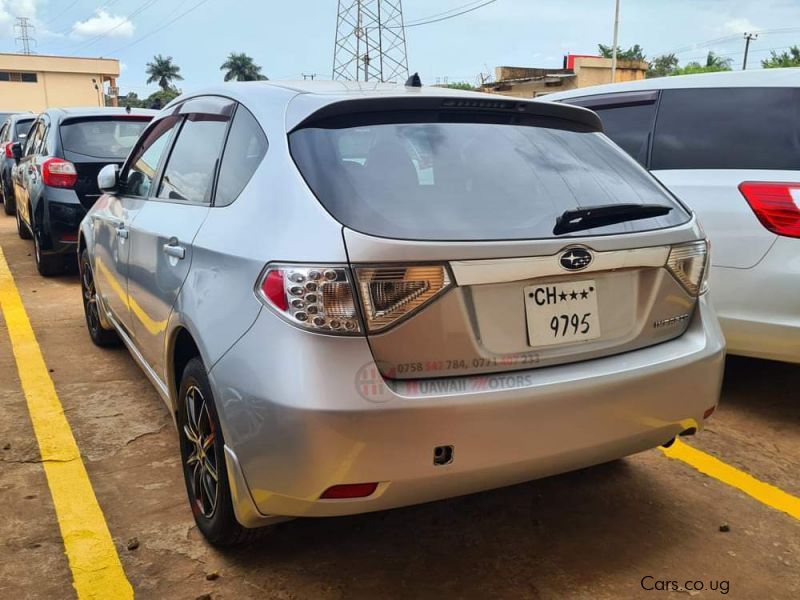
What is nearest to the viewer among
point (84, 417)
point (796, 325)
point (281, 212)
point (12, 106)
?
point (281, 212)

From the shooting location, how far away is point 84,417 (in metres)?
3.91

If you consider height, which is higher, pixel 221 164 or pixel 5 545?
pixel 221 164

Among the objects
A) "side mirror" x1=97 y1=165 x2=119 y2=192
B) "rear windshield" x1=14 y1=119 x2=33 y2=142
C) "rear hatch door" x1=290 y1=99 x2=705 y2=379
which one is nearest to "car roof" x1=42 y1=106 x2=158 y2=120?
"side mirror" x1=97 y1=165 x2=119 y2=192

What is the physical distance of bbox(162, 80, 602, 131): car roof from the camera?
94.7 inches

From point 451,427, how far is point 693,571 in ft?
3.79

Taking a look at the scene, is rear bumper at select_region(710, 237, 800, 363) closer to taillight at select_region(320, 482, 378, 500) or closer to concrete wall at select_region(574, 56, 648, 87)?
taillight at select_region(320, 482, 378, 500)

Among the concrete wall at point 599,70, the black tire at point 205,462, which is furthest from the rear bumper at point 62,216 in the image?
the concrete wall at point 599,70

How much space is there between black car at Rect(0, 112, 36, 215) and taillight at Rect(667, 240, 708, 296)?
1241 cm

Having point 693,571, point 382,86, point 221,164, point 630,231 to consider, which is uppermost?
point 382,86

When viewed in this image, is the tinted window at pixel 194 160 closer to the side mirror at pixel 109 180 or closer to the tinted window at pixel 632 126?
the side mirror at pixel 109 180

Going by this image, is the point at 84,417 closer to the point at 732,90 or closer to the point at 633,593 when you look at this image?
the point at 633,593

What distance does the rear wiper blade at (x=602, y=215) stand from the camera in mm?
2279

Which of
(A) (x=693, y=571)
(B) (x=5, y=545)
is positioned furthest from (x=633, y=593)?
(B) (x=5, y=545)

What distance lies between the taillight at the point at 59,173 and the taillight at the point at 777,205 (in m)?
5.87
